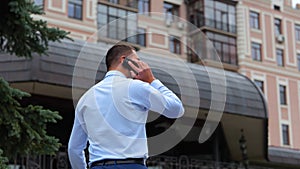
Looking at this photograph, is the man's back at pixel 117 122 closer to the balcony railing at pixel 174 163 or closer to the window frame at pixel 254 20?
the balcony railing at pixel 174 163

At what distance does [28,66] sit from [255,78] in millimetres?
23493

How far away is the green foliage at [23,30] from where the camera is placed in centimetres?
747

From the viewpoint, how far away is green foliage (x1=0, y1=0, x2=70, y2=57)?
24.5 feet

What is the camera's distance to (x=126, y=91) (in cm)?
298

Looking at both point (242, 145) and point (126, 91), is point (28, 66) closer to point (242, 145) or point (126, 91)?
point (242, 145)

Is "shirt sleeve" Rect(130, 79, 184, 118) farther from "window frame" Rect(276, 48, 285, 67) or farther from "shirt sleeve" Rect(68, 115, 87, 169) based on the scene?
"window frame" Rect(276, 48, 285, 67)

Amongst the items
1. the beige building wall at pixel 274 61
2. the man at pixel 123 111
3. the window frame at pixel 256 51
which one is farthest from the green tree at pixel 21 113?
the window frame at pixel 256 51

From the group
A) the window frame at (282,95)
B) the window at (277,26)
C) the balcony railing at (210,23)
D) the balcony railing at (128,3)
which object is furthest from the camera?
the window at (277,26)

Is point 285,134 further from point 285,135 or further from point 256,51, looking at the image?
point 256,51

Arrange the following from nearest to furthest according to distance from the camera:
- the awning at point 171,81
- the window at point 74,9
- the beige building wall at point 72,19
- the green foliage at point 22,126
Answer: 1. the awning at point 171,81
2. the green foliage at point 22,126
3. the beige building wall at point 72,19
4. the window at point 74,9

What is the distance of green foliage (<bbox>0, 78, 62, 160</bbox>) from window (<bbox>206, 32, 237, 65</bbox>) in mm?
24219

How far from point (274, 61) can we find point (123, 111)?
32451mm

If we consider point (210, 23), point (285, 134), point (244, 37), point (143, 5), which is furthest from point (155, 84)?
point (285, 134)

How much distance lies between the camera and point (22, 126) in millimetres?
7371
